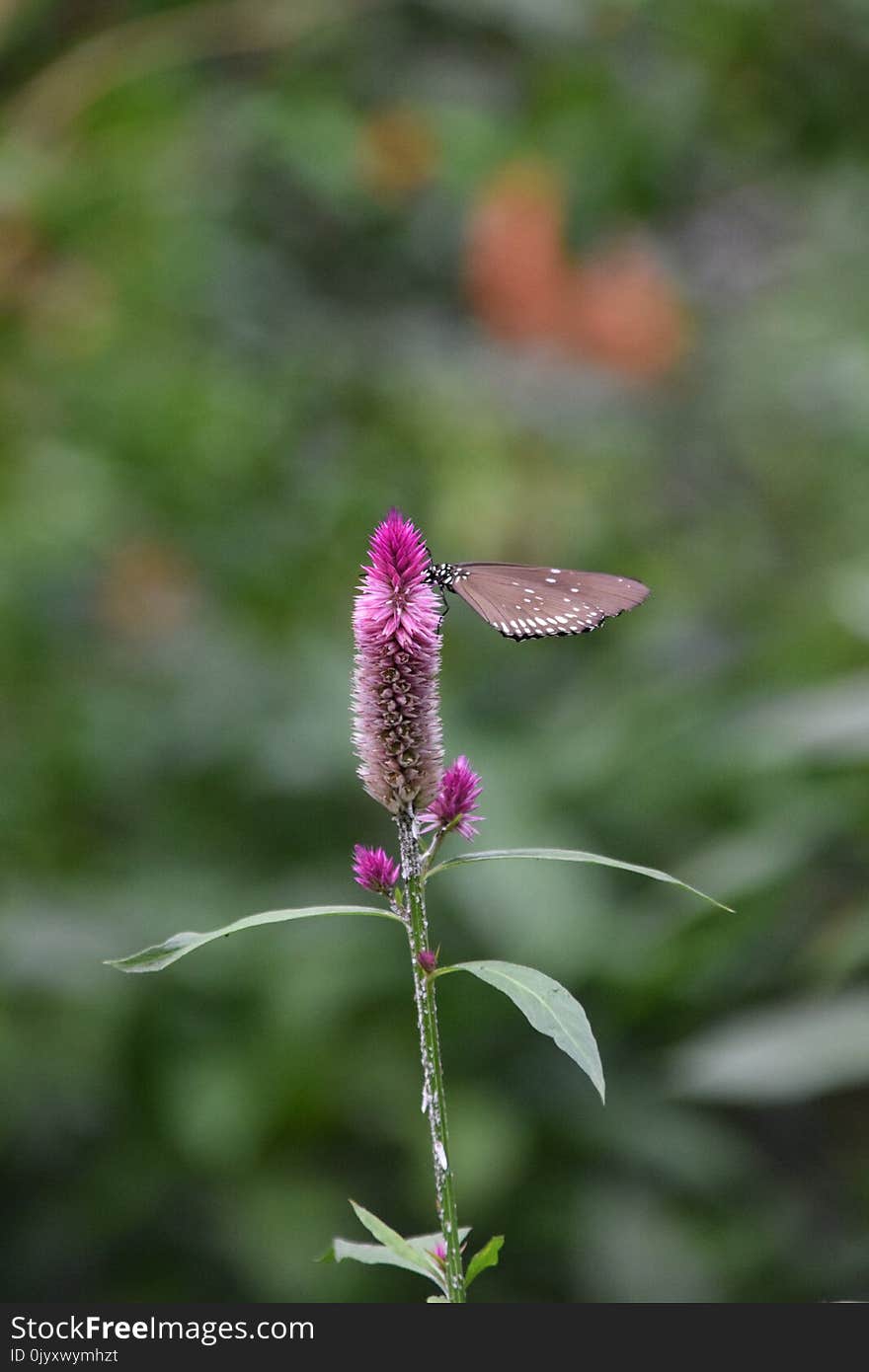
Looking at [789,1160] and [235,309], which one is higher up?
[235,309]

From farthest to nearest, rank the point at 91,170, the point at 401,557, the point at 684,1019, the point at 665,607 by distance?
the point at 665,607 → the point at 684,1019 → the point at 91,170 → the point at 401,557

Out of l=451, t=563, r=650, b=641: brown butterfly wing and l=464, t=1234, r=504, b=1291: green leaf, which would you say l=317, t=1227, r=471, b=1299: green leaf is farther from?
l=451, t=563, r=650, b=641: brown butterfly wing

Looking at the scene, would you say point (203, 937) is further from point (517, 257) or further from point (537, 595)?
point (517, 257)

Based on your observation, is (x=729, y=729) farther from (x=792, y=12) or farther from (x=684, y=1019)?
(x=792, y=12)

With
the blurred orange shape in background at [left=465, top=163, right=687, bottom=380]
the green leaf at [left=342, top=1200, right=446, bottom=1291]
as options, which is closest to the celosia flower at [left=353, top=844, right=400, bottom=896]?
the green leaf at [left=342, top=1200, right=446, bottom=1291]

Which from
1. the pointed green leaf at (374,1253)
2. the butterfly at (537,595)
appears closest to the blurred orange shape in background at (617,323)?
the butterfly at (537,595)

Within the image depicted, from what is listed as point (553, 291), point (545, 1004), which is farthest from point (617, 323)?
point (545, 1004)

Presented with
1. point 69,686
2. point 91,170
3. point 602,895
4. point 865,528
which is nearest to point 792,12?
point 91,170

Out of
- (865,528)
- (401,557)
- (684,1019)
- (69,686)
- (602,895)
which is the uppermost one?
(865,528)
